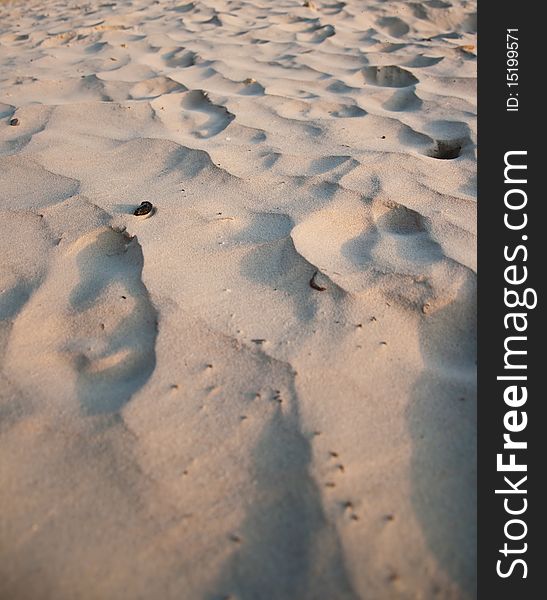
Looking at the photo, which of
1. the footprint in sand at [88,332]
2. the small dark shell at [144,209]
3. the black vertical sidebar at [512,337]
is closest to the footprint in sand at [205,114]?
the small dark shell at [144,209]

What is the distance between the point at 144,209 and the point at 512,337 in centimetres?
98

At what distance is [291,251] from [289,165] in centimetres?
49

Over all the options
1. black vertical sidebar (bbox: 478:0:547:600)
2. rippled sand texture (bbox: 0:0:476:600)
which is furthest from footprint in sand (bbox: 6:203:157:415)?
black vertical sidebar (bbox: 478:0:547:600)

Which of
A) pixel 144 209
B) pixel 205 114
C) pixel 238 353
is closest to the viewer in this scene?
pixel 238 353

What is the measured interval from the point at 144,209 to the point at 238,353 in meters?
0.60

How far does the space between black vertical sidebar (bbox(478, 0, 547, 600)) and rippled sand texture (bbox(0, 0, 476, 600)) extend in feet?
0.14

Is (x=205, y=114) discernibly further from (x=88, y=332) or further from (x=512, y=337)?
(x=512, y=337)

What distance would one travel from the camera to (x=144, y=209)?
57.7 inches

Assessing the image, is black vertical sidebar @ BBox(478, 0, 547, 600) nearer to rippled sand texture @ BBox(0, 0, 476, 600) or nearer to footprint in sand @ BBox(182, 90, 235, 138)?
rippled sand texture @ BBox(0, 0, 476, 600)

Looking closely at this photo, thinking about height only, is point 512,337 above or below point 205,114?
below

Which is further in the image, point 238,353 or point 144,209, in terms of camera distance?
point 144,209

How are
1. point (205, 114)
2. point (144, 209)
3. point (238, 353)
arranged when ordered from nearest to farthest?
1. point (238, 353)
2. point (144, 209)
3. point (205, 114)

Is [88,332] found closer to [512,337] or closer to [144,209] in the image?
[144,209]

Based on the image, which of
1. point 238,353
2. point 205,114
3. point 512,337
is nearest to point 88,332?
point 238,353
